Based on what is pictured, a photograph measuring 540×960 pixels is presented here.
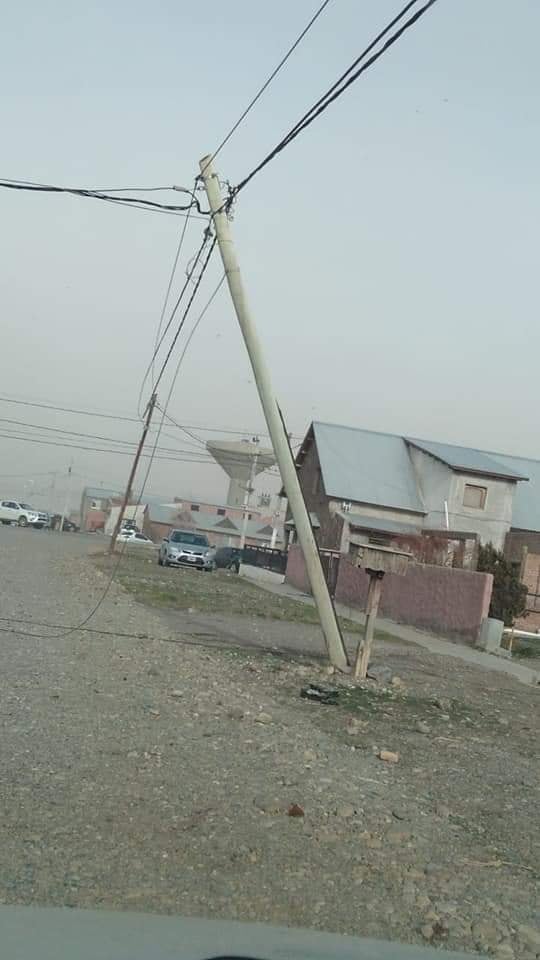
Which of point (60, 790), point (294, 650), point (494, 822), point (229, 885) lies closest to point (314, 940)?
point (229, 885)

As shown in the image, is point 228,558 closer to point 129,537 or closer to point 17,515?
point 129,537

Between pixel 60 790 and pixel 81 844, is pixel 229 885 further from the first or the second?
pixel 60 790

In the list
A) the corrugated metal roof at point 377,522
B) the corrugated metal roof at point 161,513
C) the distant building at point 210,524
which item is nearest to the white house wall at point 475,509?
the corrugated metal roof at point 377,522

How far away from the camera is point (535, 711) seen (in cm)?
1466

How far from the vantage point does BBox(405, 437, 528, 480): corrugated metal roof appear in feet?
153

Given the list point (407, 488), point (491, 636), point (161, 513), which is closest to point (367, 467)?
point (407, 488)

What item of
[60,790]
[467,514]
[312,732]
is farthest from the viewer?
[467,514]

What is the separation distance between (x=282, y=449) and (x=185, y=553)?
100 ft

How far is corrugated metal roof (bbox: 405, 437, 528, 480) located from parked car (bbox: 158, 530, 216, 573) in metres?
11.1

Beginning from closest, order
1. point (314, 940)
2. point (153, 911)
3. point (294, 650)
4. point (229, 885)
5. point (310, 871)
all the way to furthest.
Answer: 1. point (314, 940)
2. point (153, 911)
3. point (229, 885)
4. point (310, 871)
5. point (294, 650)

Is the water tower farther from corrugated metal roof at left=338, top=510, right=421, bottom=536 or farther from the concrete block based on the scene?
the concrete block

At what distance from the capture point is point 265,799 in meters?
7.58

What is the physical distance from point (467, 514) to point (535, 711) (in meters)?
32.1

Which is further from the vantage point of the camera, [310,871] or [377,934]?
[310,871]
